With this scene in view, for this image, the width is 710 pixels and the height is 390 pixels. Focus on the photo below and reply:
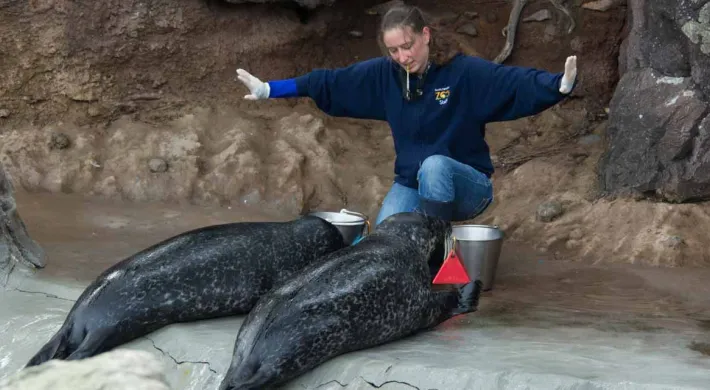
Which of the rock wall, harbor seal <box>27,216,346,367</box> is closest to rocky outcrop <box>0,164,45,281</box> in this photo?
harbor seal <box>27,216,346,367</box>

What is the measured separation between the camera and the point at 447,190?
18.2ft

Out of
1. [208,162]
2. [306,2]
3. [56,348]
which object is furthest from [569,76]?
[306,2]

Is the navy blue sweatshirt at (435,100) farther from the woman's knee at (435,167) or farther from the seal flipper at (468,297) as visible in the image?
the seal flipper at (468,297)

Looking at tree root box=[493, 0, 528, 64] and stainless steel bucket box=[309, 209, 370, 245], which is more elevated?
tree root box=[493, 0, 528, 64]

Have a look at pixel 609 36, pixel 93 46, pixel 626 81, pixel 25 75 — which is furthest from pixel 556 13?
pixel 25 75

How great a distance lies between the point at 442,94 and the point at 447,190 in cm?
53

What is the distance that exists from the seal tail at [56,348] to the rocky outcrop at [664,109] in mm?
3785

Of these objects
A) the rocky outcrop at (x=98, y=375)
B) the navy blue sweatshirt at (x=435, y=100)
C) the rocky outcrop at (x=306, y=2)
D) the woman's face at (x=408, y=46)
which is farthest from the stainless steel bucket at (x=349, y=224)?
the rocky outcrop at (x=98, y=375)

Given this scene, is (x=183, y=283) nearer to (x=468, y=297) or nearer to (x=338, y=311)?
(x=338, y=311)

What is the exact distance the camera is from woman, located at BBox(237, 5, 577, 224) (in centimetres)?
547

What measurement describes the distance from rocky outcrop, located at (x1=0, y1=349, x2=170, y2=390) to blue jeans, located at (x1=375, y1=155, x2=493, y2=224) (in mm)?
3380

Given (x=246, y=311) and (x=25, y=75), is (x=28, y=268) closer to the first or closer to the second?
(x=246, y=311)

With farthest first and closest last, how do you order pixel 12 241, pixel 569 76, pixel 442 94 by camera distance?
pixel 12 241
pixel 442 94
pixel 569 76

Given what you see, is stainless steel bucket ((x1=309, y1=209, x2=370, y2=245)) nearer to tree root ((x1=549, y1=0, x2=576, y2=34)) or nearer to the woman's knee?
the woman's knee
